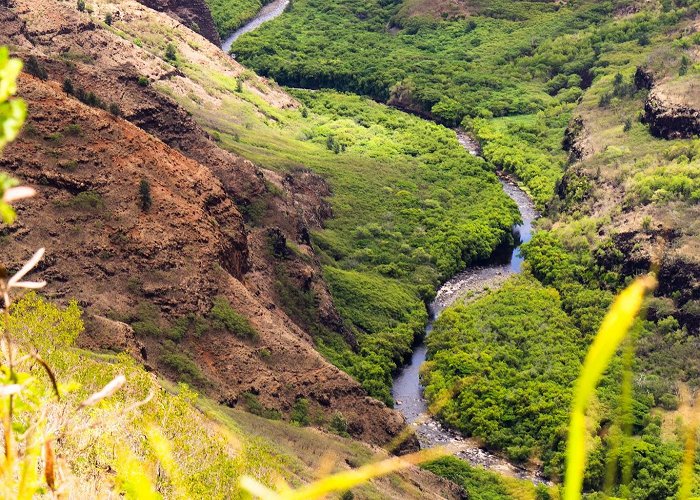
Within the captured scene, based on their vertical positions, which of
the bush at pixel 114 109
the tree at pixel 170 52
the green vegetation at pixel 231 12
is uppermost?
the green vegetation at pixel 231 12

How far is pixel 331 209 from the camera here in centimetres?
9525

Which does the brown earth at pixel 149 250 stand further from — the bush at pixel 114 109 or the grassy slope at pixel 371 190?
the grassy slope at pixel 371 190

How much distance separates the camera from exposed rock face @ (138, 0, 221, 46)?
147625mm

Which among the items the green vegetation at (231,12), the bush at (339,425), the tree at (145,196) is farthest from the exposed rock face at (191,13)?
the bush at (339,425)

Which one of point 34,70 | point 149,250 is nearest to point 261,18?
point 34,70

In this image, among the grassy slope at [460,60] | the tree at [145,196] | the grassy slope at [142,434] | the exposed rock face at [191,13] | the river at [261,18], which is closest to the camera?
the grassy slope at [142,434]

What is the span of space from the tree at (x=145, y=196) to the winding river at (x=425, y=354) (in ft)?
60.5

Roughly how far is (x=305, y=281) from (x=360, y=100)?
7295 cm

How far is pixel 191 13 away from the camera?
500 ft

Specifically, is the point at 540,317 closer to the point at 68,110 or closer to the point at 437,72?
the point at 68,110

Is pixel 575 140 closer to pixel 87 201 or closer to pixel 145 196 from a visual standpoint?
pixel 145 196

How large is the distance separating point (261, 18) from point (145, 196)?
438 ft

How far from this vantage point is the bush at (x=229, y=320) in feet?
190

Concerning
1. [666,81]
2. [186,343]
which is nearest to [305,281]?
A: [186,343]
